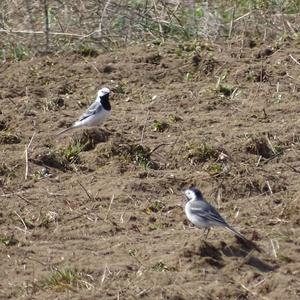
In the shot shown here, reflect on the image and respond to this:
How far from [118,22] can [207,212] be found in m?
6.24

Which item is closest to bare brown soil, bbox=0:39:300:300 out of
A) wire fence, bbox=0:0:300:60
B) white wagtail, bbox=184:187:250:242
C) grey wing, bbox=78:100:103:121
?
white wagtail, bbox=184:187:250:242

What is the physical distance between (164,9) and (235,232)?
6613 mm

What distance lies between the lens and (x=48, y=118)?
1102 cm

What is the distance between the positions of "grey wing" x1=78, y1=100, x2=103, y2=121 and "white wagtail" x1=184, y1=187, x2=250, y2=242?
224cm

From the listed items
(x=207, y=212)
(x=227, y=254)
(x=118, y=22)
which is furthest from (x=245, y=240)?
(x=118, y=22)

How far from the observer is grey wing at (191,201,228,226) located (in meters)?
7.96

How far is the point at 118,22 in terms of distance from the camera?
45.5 ft

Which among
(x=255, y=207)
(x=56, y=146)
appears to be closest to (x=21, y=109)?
(x=56, y=146)

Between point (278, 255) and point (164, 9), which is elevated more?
point (278, 255)

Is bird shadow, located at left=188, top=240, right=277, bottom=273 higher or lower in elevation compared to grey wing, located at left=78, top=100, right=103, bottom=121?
higher

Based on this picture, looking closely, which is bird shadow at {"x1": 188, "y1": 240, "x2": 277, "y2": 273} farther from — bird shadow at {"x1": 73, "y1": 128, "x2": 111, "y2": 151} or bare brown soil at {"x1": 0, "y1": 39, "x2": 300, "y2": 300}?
bird shadow at {"x1": 73, "y1": 128, "x2": 111, "y2": 151}

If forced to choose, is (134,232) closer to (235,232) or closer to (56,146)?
(235,232)

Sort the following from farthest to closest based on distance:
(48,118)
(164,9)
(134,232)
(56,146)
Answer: (164,9), (48,118), (56,146), (134,232)

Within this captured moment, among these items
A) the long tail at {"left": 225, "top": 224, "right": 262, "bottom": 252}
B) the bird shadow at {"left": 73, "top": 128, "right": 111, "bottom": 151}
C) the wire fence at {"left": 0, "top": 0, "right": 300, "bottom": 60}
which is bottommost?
the wire fence at {"left": 0, "top": 0, "right": 300, "bottom": 60}
